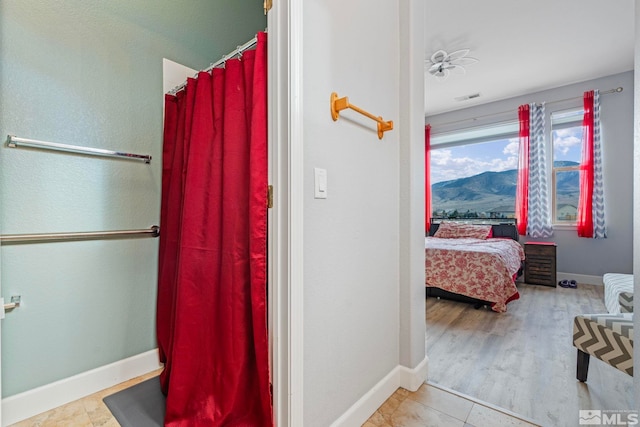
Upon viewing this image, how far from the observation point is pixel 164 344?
179 centimetres

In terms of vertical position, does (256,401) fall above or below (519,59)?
below

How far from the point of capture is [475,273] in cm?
297

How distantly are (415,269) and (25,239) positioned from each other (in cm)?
199

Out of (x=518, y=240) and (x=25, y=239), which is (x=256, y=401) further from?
(x=518, y=240)

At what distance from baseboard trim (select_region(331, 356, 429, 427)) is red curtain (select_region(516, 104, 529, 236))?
12.4ft

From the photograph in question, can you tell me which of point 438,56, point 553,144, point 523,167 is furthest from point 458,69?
point 553,144

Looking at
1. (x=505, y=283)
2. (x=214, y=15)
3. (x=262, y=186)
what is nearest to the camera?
(x=262, y=186)

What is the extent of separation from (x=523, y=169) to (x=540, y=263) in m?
1.45

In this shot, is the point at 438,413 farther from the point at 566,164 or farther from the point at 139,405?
the point at 566,164

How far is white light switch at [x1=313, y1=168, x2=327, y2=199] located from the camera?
3.72ft

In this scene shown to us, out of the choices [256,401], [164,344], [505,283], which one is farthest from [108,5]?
[505,283]

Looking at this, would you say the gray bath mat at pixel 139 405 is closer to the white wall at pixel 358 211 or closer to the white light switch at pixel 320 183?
the white wall at pixel 358 211

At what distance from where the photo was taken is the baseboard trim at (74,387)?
1.36m

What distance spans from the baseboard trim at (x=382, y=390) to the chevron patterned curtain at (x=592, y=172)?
388 centimetres
